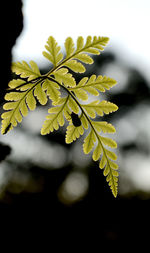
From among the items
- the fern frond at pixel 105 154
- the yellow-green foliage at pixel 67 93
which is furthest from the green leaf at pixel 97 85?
the fern frond at pixel 105 154

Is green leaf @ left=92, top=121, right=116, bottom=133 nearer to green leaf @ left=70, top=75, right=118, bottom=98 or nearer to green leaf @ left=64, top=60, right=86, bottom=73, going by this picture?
green leaf @ left=70, top=75, right=118, bottom=98

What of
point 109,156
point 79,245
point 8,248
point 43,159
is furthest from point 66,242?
point 109,156

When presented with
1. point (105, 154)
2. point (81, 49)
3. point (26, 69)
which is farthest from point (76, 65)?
point (105, 154)

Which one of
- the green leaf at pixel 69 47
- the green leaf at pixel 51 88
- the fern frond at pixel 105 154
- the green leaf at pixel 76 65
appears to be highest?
the green leaf at pixel 69 47

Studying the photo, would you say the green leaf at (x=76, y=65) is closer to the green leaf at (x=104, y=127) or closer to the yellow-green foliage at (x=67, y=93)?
the yellow-green foliage at (x=67, y=93)

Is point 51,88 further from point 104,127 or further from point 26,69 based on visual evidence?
point 104,127

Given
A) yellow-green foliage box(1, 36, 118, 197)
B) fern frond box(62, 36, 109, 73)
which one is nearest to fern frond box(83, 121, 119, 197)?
yellow-green foliage box(1, 36, 118, 197)

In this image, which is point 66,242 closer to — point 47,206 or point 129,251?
point 47,206
